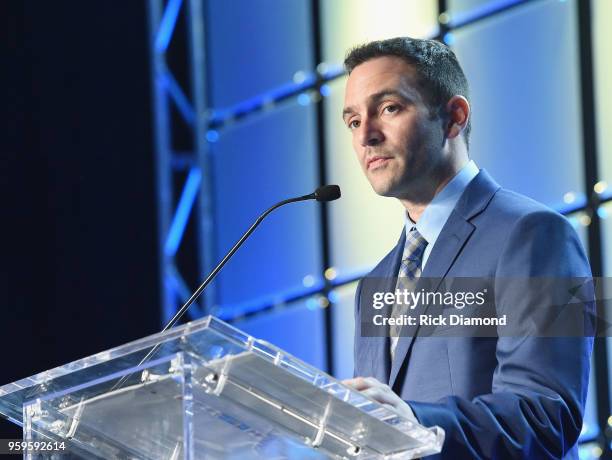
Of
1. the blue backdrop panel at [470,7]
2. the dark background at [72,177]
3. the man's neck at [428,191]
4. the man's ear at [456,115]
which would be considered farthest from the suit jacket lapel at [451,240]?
the dark background at [72,177]

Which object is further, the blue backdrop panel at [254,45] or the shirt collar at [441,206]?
the blue backdrop panel at [254,45]

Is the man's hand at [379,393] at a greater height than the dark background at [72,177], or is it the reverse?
the dark background at [72,177]

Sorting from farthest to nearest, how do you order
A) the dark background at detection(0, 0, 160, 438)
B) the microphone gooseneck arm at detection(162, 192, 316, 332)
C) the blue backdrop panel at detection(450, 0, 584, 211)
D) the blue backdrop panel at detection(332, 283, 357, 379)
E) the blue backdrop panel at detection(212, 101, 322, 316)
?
the dark background at detection(0, 0, 160, 438) → the blue backdrop panel at detection(212, 101, 322, 316) → the blue backdrop panel at detection(332, 283, 357, 379) → the blue backdrop panel at detection(450, 0, 584, 211) → the microphone gooseneck arm at detection(162, 192, 316, 332)

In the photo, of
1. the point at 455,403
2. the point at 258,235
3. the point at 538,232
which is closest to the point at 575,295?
the point at 538,232

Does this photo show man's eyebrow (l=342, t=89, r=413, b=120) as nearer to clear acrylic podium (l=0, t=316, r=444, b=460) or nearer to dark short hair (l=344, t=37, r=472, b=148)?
dark short hair (l=344, t=37, r=472, b=148)

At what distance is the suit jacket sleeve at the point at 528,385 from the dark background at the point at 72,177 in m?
3.35

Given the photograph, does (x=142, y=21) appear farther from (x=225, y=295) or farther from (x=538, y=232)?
(x=538, y=232)

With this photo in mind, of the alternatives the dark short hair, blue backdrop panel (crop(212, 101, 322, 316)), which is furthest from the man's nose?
blue backdrop panel (crop(212, 101, 322, 316))

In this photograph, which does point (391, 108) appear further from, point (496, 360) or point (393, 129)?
point (496, 360)

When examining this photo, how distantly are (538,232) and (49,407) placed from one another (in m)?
1.13

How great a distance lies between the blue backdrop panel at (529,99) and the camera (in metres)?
4.26

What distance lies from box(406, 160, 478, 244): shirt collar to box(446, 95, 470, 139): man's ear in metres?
0.16

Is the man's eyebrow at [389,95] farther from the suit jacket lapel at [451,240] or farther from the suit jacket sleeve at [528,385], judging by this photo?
the suit jacket sleeve at [528,385]

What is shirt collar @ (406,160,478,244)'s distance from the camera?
9.25ft
